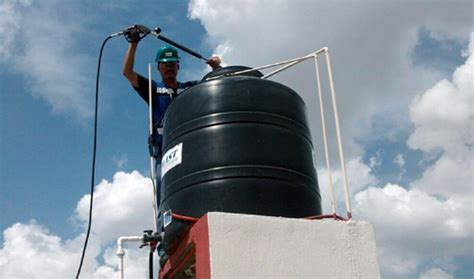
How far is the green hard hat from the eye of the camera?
6.27 m

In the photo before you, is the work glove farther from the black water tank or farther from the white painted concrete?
the white painted concrete

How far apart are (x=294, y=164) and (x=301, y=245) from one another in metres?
0.72

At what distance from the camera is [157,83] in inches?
240

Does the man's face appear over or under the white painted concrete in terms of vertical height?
over

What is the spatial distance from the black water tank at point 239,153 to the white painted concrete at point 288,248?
0.78 ft

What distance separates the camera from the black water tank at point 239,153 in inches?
168

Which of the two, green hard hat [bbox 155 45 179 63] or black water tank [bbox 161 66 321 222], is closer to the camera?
black water tank [bbox 161 66 321 222]

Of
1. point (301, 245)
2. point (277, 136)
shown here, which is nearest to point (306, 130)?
point (277, 136)

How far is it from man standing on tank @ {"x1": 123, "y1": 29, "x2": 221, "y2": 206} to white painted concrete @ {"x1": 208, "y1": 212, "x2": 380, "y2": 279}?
154 cm

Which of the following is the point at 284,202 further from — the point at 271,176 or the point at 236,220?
the point at 236,220

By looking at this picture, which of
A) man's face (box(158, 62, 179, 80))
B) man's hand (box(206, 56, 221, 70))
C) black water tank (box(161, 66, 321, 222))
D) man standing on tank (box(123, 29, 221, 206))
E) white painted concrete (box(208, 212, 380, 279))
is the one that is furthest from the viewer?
man's hand (box(206, 56, 221, 70))

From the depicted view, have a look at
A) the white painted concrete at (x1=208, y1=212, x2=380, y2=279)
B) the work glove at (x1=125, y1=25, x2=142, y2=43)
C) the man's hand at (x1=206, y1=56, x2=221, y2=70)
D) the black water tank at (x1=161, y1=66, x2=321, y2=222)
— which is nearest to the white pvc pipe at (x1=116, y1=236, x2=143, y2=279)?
the black water tank at (x1=161, y1=66, x2=321, y2=222)

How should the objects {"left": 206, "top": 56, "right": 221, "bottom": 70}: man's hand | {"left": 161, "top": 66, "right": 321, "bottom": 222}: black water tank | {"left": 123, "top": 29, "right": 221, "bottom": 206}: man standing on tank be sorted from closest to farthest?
{"left": 161, "top": 66, "right": 321, "bottom": 222}: black water tank
{"left": 123, "top": 29, "right": 221, "bottom": 206}: man standing on tank
{"left": 206, "top": 56, "right": 221, "bottom": 70}: man's hand

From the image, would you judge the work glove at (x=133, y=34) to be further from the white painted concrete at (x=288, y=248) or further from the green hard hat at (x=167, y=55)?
the white painted concrete at (x=288, y=248)
